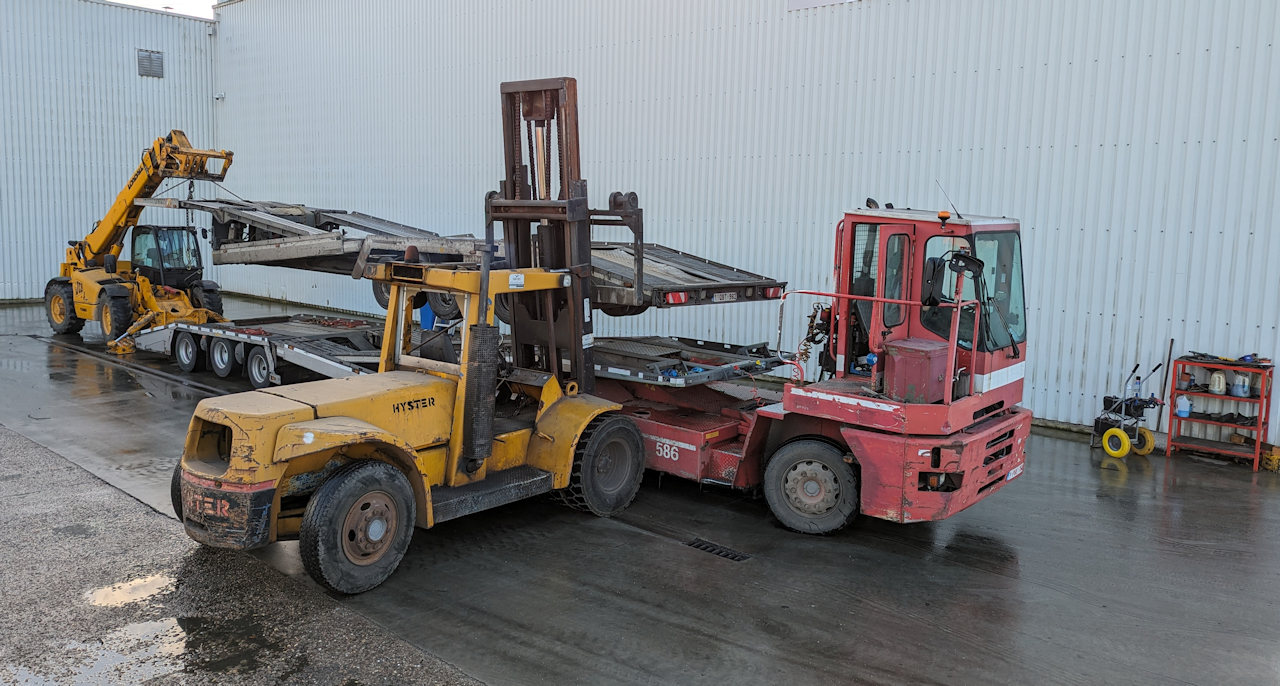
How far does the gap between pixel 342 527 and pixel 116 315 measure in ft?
40.8

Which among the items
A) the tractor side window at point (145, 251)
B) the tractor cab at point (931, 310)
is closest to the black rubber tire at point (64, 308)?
the tractor side window at point (145, 251)

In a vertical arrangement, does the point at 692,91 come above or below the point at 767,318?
above

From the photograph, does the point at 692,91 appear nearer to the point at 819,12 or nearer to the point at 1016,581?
the point at 819,12

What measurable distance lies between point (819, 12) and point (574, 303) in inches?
295

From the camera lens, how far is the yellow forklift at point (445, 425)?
19.0ft

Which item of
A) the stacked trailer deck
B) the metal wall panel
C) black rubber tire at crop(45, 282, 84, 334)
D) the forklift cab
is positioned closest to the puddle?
the stacked trailer deck

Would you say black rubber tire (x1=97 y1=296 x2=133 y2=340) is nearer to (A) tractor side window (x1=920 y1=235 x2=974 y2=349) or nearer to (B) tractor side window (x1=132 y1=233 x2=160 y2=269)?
(B) tractor side window (x1=132 y1=233 x2=160 y2=269)

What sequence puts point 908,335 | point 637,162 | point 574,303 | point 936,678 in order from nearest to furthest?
point 936,678
point 908,335
point 574,303
point 637,162

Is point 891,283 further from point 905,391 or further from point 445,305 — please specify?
point 445,305

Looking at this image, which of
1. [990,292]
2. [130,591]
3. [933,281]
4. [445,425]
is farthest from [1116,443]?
[130,591]

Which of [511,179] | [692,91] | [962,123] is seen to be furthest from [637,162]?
[511,179]

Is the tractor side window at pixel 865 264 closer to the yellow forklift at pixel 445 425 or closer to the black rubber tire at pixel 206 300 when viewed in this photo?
the yellow forklift at pixel 445 425

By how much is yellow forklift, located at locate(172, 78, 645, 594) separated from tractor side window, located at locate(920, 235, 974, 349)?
2682 mm

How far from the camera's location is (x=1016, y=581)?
21.9ft
